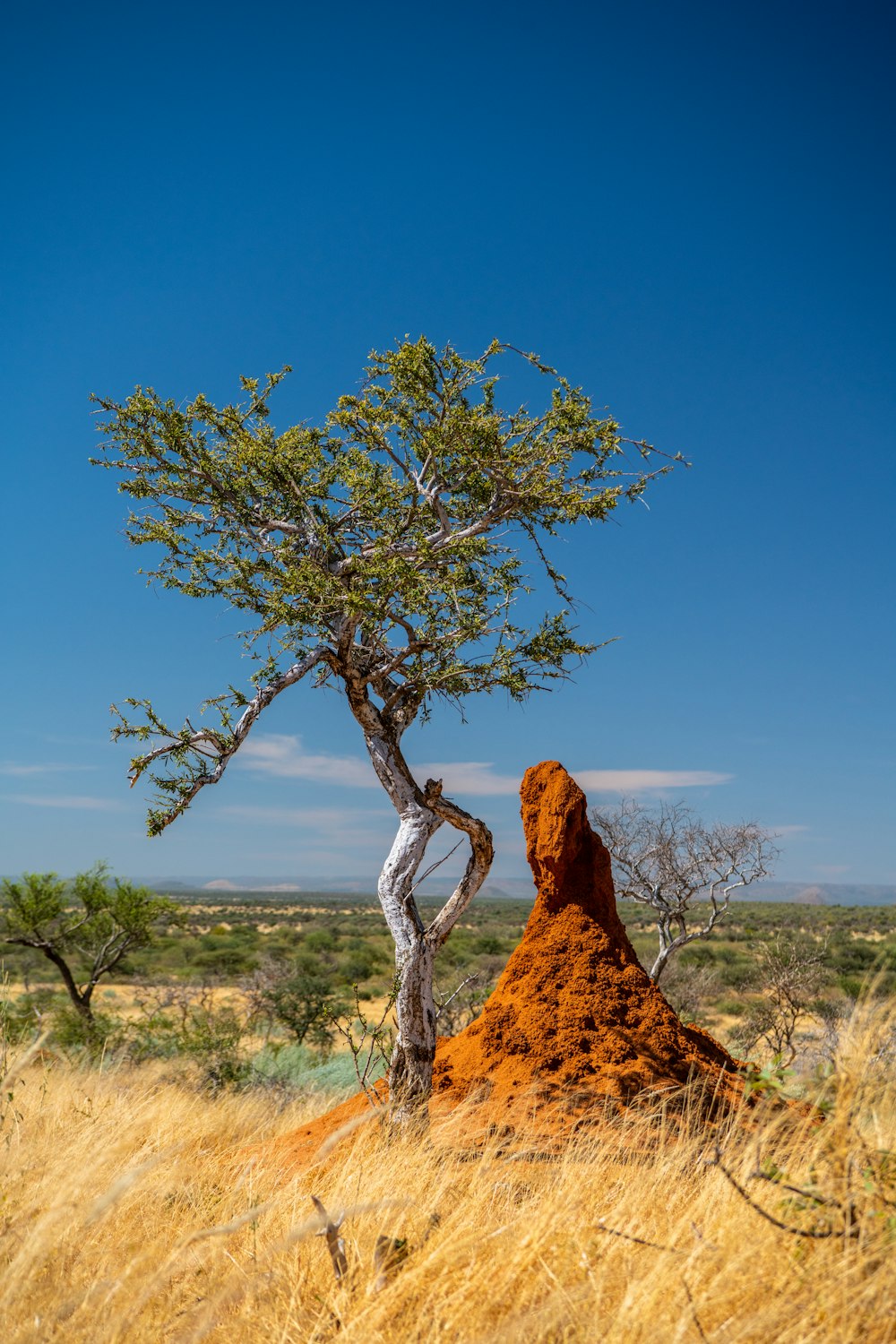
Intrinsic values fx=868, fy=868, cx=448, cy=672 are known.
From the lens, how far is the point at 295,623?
302 inches

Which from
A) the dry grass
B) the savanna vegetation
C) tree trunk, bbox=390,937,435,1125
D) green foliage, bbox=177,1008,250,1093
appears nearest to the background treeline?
green foliage, bbox=177,1008,250,1093

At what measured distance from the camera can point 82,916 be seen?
17.1 m

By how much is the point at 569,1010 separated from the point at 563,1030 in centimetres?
20

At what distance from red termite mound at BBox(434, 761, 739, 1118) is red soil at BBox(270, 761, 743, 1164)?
0.01m

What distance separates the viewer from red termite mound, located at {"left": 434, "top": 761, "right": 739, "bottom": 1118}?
24.8ft

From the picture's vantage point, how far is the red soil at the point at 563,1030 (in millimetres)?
7254

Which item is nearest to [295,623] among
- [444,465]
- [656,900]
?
[444,465]

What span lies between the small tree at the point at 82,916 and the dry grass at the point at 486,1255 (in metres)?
12.1

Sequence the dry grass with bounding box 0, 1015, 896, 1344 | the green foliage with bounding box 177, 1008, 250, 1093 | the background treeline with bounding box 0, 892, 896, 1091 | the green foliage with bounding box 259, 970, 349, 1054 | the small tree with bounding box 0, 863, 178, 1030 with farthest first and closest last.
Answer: the green foliage with bounding box 259, 970, 349, 1054 → the small tree with bounding box 0, 863, 178, 1030 → the background treeline with bounding box 0, 892, 896, 1091 → the green foliage with bounding box 177, 1008, 250, 1093 → the dry grass with bounding box 0, 1015, 896, 1344

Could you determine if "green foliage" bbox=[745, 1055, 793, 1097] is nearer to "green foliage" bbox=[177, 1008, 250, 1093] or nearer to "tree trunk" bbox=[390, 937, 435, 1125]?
"tree trunk" bbox=[390, 937, 435, 1125]

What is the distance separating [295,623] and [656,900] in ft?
38.3

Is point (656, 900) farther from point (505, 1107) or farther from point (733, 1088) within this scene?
point (505, 1107)

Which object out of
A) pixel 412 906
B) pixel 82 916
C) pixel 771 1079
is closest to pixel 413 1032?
pixel 412 906

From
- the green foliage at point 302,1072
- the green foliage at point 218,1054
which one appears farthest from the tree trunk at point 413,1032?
the green foliage at point 218,1054
